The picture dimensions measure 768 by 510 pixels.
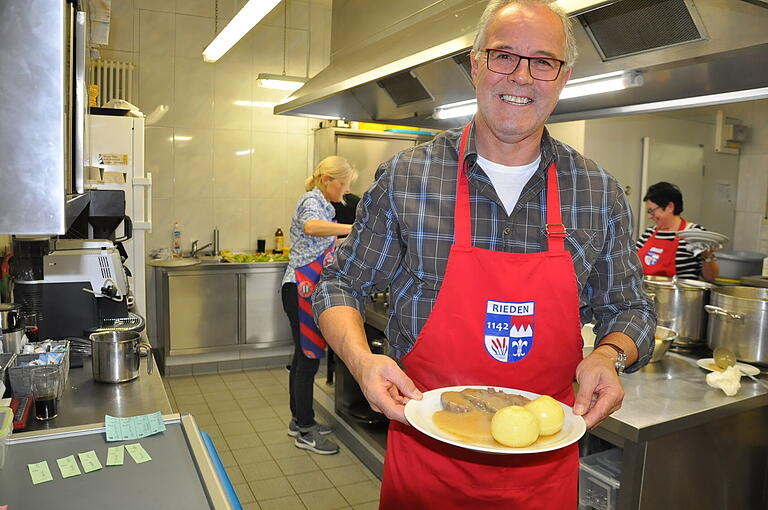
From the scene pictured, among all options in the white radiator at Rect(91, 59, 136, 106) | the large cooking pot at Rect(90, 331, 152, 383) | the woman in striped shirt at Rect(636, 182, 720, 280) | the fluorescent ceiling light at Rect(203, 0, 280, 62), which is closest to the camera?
the large cooking pot at Rect(90, 331, 152, 383)

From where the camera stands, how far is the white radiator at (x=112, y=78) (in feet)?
18.0

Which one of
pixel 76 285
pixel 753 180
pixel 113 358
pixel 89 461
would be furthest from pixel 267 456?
pixel 753 180

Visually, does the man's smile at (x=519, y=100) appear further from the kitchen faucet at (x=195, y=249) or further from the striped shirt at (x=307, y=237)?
the kitchen faucet at (x=195, y=249)

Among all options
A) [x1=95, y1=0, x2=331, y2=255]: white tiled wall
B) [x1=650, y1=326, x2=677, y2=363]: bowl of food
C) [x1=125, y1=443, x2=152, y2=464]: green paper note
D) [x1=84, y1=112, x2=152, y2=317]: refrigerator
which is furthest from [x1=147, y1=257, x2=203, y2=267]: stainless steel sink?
[x1=650, y1=326, x2=677, y2=363]: bowl of food

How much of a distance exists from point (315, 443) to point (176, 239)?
2.83m

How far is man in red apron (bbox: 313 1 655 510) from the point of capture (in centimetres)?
142

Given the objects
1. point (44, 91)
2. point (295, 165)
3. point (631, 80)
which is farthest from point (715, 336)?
point (295, 165)

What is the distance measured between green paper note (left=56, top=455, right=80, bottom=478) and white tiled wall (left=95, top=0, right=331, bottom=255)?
4511mm

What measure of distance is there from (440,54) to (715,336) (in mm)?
1518

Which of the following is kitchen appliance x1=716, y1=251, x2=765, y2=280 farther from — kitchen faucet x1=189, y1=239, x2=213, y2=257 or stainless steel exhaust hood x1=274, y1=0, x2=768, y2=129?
kitchen faucet x1=189, y1=239, x2=213, y2=257

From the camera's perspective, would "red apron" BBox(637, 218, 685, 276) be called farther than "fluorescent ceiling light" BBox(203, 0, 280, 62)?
Yes

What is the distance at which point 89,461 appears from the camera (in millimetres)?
1550

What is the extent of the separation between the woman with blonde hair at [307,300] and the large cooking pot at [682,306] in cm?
187

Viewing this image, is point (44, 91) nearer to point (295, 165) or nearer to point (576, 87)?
point (576, 87)
